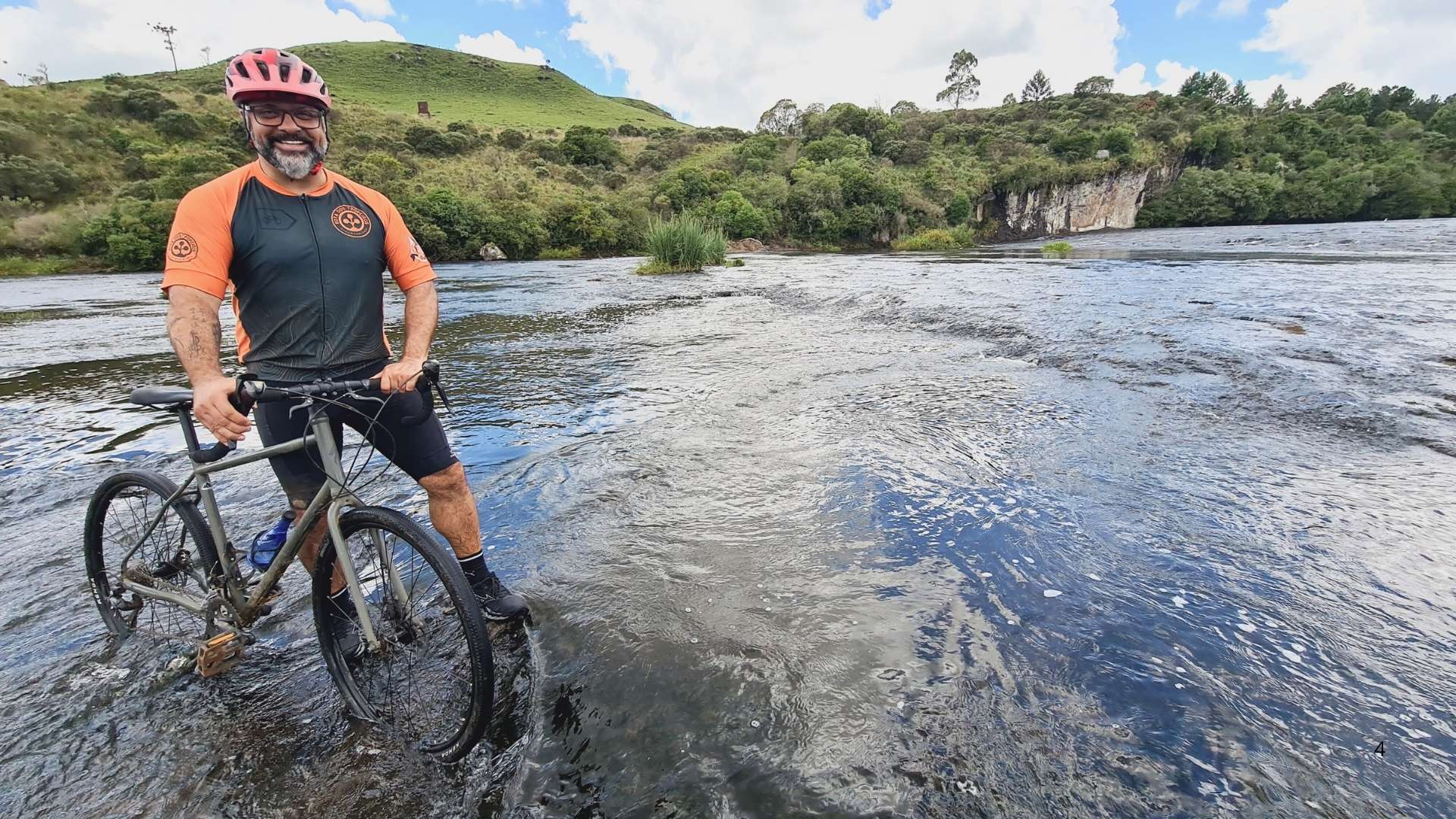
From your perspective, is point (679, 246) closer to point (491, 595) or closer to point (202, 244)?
point (491, 595)

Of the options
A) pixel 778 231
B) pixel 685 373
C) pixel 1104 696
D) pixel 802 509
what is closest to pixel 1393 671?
pixel 1104 696

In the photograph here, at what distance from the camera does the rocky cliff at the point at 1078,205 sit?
6656cm

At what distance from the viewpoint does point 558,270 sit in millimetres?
31547

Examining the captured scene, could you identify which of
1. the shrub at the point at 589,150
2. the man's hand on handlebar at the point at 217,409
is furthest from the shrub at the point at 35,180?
the man's hand on handlebar at the point at 217,409

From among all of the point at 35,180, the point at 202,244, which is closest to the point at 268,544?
the point at 202,244

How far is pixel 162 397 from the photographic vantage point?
92.8 inches

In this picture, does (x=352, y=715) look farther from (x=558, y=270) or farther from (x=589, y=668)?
(x=558, y=270)

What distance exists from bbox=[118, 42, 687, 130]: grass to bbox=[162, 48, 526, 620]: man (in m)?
99.8

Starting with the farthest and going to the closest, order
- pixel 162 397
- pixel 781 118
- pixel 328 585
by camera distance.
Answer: pixel 781 118 < pixel 328 585 < pixel 162 397

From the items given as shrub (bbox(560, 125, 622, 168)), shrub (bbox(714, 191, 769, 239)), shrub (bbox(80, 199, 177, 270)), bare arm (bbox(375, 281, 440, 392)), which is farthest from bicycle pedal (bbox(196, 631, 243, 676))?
shrub (bbox(560, 125, 622, 168))

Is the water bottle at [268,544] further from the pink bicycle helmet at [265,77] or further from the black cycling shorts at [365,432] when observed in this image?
the pink bicycle helmet at [265,77]

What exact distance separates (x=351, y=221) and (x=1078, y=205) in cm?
8134

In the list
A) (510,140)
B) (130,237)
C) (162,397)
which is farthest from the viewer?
(510,140)

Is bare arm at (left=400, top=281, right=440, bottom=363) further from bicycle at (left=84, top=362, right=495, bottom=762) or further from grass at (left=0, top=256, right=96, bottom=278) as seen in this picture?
grass at (left=0, top=256, right=96, bottom=278)
